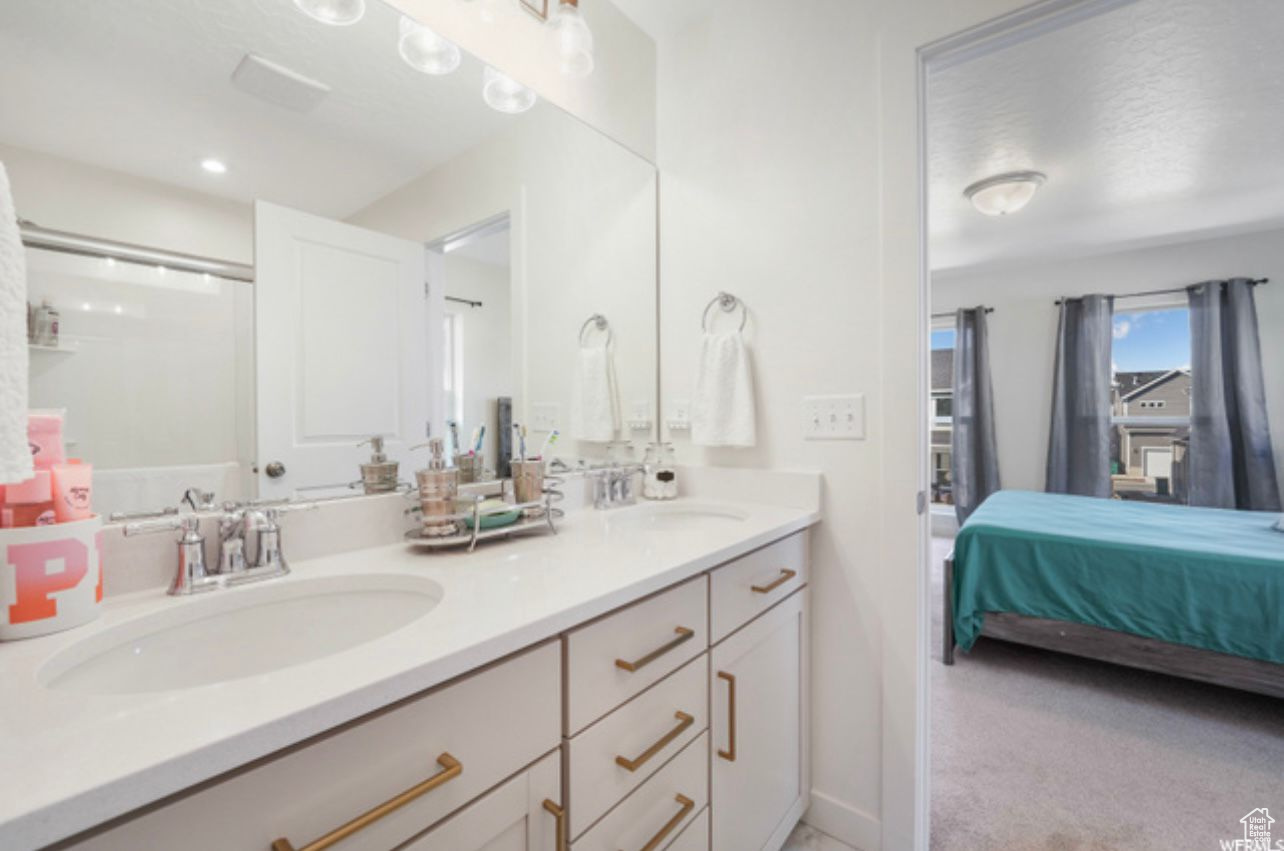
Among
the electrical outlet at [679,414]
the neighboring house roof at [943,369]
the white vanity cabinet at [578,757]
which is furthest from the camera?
the neighboring house roof at [943,369]

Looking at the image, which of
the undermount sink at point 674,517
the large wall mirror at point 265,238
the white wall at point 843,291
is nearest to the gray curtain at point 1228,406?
the white wall at point 843,291

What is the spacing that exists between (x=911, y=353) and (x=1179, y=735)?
1.90m

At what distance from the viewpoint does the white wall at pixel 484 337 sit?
136 centimetres

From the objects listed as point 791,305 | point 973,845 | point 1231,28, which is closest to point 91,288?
point 791,305

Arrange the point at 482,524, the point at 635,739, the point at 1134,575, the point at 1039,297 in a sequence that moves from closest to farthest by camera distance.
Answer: the point at 635,739, the point at 482,524, the point at 1134,575, the point at 1039,297

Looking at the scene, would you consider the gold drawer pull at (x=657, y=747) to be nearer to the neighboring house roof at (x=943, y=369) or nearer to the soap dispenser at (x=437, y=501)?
the soap dispenser at (x=437, y=501)

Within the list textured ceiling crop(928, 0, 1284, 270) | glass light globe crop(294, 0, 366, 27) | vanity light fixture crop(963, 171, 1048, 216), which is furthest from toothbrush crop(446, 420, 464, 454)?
vanity light fixture crop(963, 171, 1048, 216)

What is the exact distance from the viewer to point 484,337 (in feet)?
4.63

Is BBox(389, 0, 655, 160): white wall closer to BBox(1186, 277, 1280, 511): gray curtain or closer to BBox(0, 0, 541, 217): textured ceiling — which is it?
BBox(0, 0, 541, 217): textured ceiling

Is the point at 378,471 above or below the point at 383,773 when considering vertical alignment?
above

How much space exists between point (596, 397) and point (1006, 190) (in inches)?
101

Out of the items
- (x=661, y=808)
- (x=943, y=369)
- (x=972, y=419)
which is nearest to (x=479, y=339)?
(x=661, y=808)

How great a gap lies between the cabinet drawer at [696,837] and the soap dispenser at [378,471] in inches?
34.2

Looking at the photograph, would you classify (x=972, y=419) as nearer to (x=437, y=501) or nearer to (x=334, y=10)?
(x=437, y=501)
